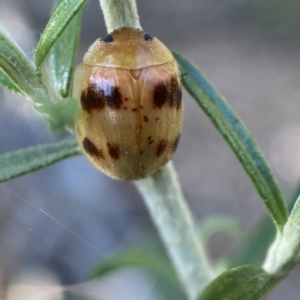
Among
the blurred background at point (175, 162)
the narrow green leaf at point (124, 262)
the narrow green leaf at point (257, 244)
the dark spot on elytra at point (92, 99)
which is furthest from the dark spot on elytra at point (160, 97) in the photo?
the blurred background at point (175, 162)

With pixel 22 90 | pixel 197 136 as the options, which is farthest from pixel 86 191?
pixel 22 90

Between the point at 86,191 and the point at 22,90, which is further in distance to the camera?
the point at 86,191

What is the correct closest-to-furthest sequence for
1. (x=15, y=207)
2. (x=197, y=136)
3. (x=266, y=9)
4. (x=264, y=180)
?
1. (x=264, y=180)
2. (x=15, y=207)
3. (x=197, y=136)
4. (x=266, y=9)

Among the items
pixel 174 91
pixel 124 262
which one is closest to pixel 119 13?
pixel 174 91

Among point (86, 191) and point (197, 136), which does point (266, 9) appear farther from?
point (86, 191)

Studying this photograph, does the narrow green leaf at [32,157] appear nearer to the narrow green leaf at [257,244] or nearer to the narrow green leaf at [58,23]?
the narrow green leaf at [58,23]

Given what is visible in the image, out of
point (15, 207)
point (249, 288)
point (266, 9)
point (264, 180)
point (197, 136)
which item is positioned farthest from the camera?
point (266, 9)

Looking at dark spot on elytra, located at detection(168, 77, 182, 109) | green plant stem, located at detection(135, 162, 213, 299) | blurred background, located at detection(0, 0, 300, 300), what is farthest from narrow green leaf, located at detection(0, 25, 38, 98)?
blurred background, located at detection(0, 0, 300, 300)
